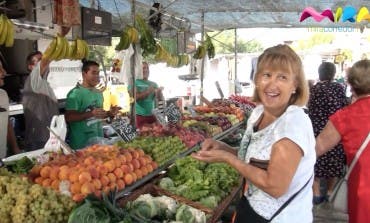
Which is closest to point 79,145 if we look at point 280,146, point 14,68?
point 280,146

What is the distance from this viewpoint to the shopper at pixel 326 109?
614 centimetres

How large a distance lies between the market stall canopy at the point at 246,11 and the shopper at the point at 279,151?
531cm

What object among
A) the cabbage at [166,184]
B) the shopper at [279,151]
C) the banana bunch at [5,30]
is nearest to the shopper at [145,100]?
the banana bunch at [5,30]

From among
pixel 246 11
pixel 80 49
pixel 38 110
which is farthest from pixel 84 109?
pixel 246 11

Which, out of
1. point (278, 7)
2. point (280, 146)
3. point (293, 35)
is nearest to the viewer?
point (280, 146)

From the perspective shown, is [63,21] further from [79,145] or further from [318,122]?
[318,122]

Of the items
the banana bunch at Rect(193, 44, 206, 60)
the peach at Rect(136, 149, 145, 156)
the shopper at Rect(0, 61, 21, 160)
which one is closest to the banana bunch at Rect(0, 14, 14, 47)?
the shopper at Rect(0, 61, 21, 160)

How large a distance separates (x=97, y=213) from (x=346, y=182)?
1.96m

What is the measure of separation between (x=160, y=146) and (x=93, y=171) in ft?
3.66

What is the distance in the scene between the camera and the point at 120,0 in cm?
816

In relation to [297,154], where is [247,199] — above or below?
below

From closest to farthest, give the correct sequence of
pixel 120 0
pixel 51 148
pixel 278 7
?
1. pixel 51 148
2. pixel 120 0
3. pixel 278 7

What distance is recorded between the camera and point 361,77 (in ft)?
10.6

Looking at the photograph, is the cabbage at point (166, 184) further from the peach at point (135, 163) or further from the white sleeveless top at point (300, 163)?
the white sleeveless top at point (300, 163)
